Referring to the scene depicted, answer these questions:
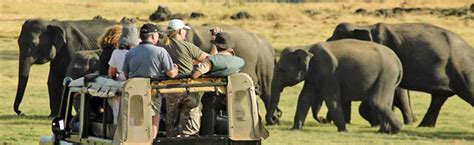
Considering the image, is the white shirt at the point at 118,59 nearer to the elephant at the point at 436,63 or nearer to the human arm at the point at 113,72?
the human arm at the point at 113,72

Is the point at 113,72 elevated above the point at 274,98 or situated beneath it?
elevated above

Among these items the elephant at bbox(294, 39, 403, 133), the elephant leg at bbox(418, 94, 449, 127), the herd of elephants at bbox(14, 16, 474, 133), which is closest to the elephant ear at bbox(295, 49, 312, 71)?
the herd of elephants at bbox(14, 16, 474, 133)

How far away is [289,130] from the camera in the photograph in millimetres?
21844

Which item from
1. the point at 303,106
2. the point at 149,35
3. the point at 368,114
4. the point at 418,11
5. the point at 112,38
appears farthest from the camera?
the point at 418,11

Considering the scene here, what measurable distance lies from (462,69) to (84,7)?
111ft

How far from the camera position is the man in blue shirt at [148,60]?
12.1 m

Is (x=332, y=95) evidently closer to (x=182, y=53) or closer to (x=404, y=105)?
(x=404, y=105)

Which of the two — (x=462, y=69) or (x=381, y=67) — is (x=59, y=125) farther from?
(x=462, y=69)

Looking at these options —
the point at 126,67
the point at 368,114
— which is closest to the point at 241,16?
the point at 368,114

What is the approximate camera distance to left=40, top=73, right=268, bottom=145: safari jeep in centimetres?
1148

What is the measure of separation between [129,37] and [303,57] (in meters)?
9.70

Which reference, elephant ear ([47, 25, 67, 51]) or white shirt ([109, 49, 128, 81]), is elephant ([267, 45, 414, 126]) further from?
white shirt ([109, 49, 128, 81])

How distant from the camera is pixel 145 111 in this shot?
11.5m

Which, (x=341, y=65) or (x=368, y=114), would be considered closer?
(x=341, y=65)
